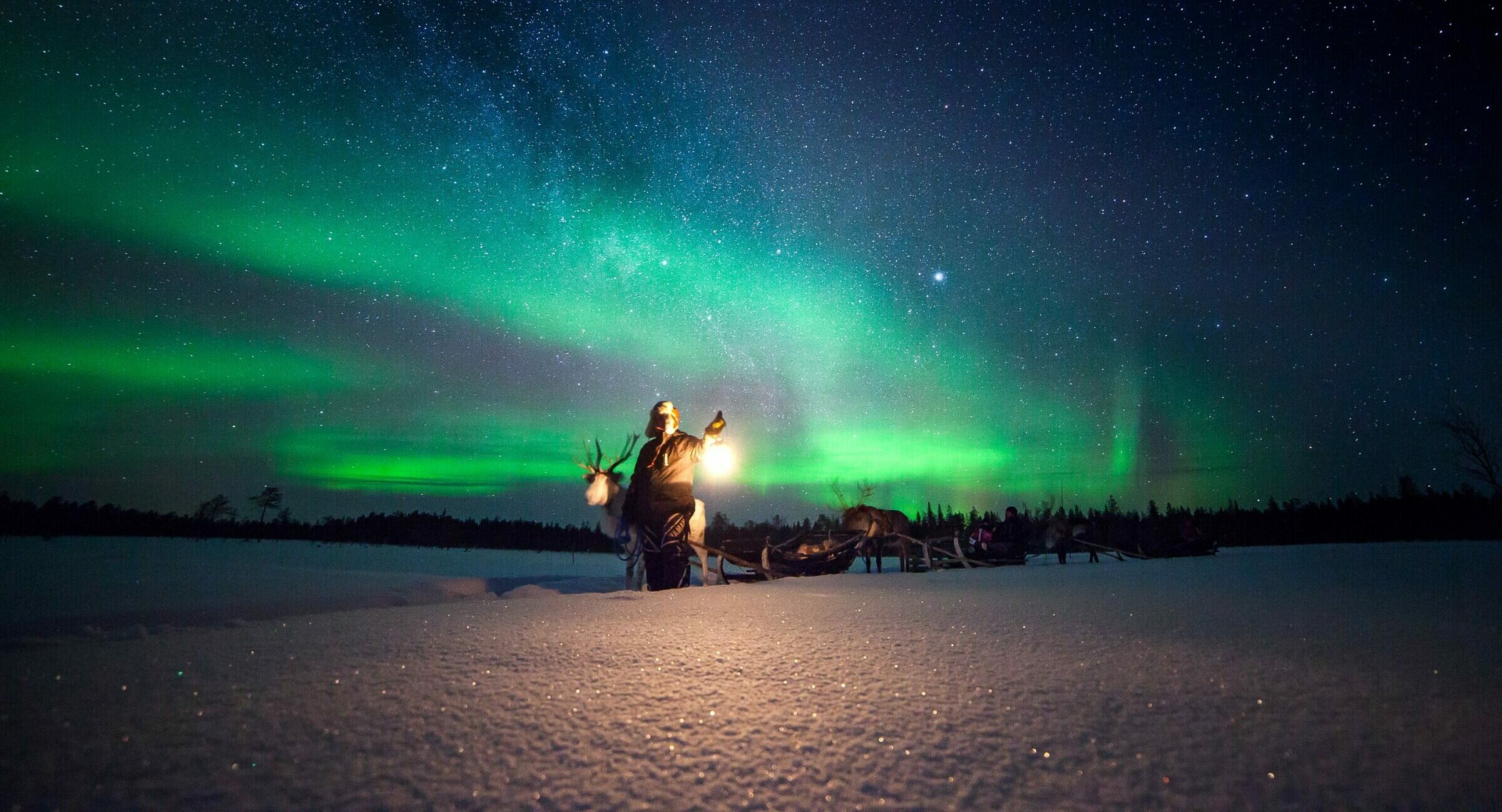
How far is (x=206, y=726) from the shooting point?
182 centimetres

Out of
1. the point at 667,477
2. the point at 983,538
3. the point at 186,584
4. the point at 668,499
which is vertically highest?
the point at 667,477

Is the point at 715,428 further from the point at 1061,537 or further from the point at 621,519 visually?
the point at 1061,537

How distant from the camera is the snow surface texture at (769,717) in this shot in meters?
1.48

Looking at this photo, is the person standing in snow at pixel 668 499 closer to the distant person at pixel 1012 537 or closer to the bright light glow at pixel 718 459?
the bright light glow at pixel 718 459

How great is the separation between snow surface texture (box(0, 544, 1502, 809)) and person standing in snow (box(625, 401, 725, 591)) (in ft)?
12.0

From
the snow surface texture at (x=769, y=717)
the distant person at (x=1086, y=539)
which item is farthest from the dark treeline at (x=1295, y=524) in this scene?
the snow surface texture at (x=769, y=717)

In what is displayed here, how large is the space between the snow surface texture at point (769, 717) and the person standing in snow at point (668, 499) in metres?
3.66

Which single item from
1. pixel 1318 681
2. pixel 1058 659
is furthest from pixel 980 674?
pixel 1318 681

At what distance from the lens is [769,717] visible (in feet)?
6.56

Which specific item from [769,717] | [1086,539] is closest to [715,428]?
[769,717]

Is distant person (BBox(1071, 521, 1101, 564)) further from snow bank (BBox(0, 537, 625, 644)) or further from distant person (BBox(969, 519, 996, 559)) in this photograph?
snow bank (BBox(0, 537, 625, 644))

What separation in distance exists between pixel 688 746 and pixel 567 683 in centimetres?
80

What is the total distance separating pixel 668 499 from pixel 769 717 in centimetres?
557

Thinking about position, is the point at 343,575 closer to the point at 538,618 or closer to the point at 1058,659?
the point at 538,618
